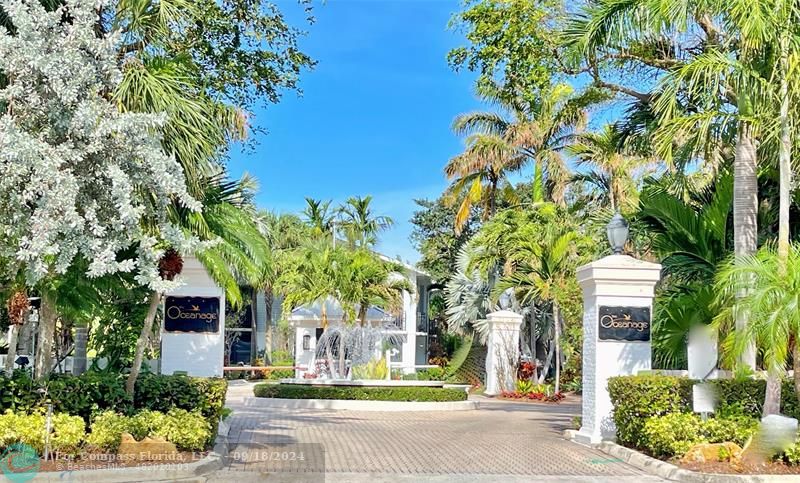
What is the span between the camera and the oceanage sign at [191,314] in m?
15.0

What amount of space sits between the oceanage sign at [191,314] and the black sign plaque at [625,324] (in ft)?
20.8

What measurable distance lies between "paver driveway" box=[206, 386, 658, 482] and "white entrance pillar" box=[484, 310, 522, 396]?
30.1 ft

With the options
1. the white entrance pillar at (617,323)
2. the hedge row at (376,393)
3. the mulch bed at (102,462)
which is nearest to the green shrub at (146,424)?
the mulch bed at (102,462)

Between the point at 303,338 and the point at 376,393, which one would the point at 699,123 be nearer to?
the point at 376,393

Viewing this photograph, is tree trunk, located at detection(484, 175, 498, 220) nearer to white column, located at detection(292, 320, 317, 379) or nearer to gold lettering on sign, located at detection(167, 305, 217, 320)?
white column, located at detection(292, 320, 317, 379)

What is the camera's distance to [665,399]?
42.5ft

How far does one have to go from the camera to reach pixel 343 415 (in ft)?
70.9

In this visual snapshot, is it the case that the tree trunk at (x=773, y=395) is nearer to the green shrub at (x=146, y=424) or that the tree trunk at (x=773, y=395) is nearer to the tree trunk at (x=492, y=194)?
the green shrub at (x=146, y=424)

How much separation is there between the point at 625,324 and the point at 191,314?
7.14 metres

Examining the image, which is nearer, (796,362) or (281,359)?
(796,362)

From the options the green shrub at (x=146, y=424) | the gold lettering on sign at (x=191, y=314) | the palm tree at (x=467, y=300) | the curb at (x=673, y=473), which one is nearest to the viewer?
the curb at (x=673, y=473)

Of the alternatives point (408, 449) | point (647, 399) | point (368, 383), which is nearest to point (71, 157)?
point (408, 449)

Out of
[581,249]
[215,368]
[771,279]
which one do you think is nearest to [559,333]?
[581,249]

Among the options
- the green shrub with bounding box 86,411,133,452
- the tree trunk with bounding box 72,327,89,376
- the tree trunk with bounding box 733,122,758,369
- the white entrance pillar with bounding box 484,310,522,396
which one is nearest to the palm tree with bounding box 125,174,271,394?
the green shrub with bounding box 86,411,133,452
